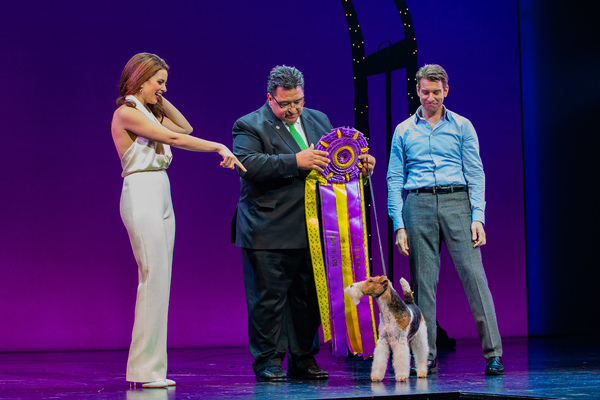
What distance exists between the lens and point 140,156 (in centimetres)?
283

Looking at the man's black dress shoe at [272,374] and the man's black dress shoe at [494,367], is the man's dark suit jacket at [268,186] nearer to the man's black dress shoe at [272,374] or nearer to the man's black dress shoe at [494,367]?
the man's black dress shoe at [272,374]

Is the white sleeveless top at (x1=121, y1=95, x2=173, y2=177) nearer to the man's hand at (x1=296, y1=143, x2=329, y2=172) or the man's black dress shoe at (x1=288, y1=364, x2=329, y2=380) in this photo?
the man's hand at (x1=296, y1=143, x2=329, y2=172)

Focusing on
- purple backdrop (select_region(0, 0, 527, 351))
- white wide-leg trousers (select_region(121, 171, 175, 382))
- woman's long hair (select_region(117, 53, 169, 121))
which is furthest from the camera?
purple backdrop (select_region(0, 0, 527, 351))

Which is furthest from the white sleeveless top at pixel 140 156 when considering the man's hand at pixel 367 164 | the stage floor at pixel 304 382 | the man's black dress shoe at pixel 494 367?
the man's black dress shoe at pixel 494 367

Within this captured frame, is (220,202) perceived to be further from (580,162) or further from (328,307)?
(580,162)

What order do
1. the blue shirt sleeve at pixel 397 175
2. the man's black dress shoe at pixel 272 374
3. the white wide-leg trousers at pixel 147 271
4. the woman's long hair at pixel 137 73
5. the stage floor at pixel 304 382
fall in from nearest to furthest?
the stage floor at pixel 304 382 < the white wide-leg trousers at pixel 147 271 < the woman's long hair at pixel 137 73 < the man's black dress shoe at pixel 272 374 < the blue shirt sleeve at pixel 397 175

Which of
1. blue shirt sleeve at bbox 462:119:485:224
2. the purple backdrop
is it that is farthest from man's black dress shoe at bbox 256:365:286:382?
the purple backdrop

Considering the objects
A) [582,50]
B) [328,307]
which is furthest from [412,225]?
[582,50]

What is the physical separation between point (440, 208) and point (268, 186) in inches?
32.2

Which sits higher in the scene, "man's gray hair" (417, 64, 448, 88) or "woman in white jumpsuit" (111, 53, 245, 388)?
"man's gray hair" (417, 64, 448, 88)

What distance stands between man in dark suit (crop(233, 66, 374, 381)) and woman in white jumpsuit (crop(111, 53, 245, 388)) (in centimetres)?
40

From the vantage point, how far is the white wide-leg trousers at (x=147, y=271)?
278 cm

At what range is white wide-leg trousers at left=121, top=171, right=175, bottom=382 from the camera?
2777 millimetres

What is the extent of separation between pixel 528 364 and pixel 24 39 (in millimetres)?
3740
